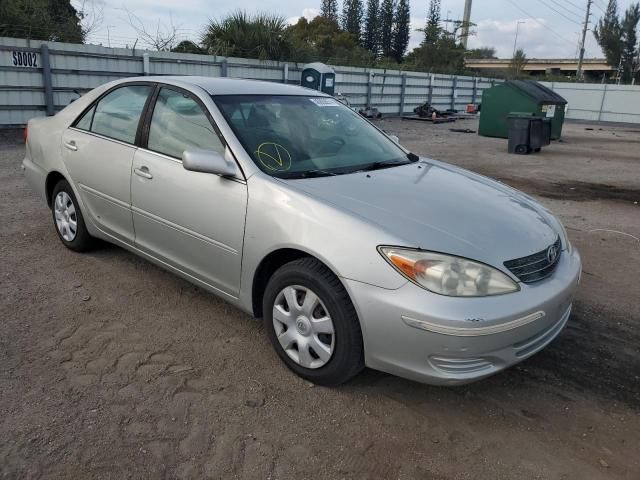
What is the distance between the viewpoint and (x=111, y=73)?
43.1 ft

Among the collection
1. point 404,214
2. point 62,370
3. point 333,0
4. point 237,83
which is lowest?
point 62,370

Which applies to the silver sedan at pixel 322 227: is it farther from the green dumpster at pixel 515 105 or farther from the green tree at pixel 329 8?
the green tree at pixel 329 8

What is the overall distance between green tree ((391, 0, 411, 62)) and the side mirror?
75435mm

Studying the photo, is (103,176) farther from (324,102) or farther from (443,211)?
(443,211)

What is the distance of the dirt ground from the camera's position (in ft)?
7.77

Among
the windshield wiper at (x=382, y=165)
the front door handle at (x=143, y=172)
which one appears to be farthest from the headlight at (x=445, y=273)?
the front door handle at (x=143, y=172)

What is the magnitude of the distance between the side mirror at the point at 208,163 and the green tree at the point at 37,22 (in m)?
11.9

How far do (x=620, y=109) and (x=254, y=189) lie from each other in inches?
1183

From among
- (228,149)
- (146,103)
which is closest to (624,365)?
(228,149)

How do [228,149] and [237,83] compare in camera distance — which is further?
[237,83]

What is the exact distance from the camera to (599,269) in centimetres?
491

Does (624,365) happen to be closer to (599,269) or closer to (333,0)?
(599,269)

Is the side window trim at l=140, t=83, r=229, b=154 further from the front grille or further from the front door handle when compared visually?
the front grille

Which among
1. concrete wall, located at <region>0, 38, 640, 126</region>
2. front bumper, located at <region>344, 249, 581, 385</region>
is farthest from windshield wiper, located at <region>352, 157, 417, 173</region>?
concrete wall, located at <region>0, 38, 640, 126</region>
